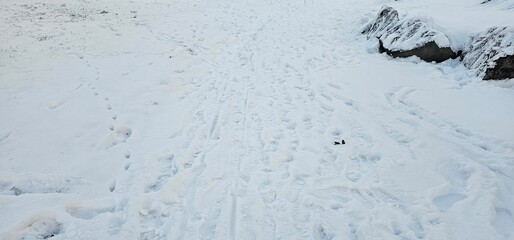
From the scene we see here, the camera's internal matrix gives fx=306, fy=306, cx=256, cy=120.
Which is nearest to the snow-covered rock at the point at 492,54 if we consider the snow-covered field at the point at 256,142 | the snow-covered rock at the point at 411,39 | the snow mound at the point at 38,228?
the snow-covered field at the point at 256,142

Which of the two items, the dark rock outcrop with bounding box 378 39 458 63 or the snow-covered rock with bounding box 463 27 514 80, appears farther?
the dark rock outcrop with bounding box 378 39 458 63

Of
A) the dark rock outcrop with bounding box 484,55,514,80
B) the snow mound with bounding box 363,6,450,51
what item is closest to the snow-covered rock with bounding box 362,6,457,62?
the snow mound with bounding box 363,6,450,51

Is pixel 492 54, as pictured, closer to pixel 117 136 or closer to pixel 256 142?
pixel 256 142

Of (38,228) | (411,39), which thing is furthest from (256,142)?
(411,39)

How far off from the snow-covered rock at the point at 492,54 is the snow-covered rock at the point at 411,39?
662 mm

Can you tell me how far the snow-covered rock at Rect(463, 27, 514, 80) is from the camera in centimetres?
679

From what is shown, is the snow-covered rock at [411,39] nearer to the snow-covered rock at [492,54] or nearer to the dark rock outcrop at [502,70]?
the snow-covered rock at [492,54]

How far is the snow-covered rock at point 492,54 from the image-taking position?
6.79 meters

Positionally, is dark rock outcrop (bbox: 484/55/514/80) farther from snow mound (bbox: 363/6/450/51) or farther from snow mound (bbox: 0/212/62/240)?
snow mound (bbox: 0/212/62/240)

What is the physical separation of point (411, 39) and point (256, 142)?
6.14 meters

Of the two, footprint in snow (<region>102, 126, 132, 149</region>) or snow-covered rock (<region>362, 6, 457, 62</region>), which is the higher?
snow-covered rock (<region>362, 6, 457, 62</region>)

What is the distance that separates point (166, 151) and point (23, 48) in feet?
31.3

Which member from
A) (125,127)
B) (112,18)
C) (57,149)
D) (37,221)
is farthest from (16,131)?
(112,18)

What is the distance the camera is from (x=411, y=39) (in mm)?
9117
